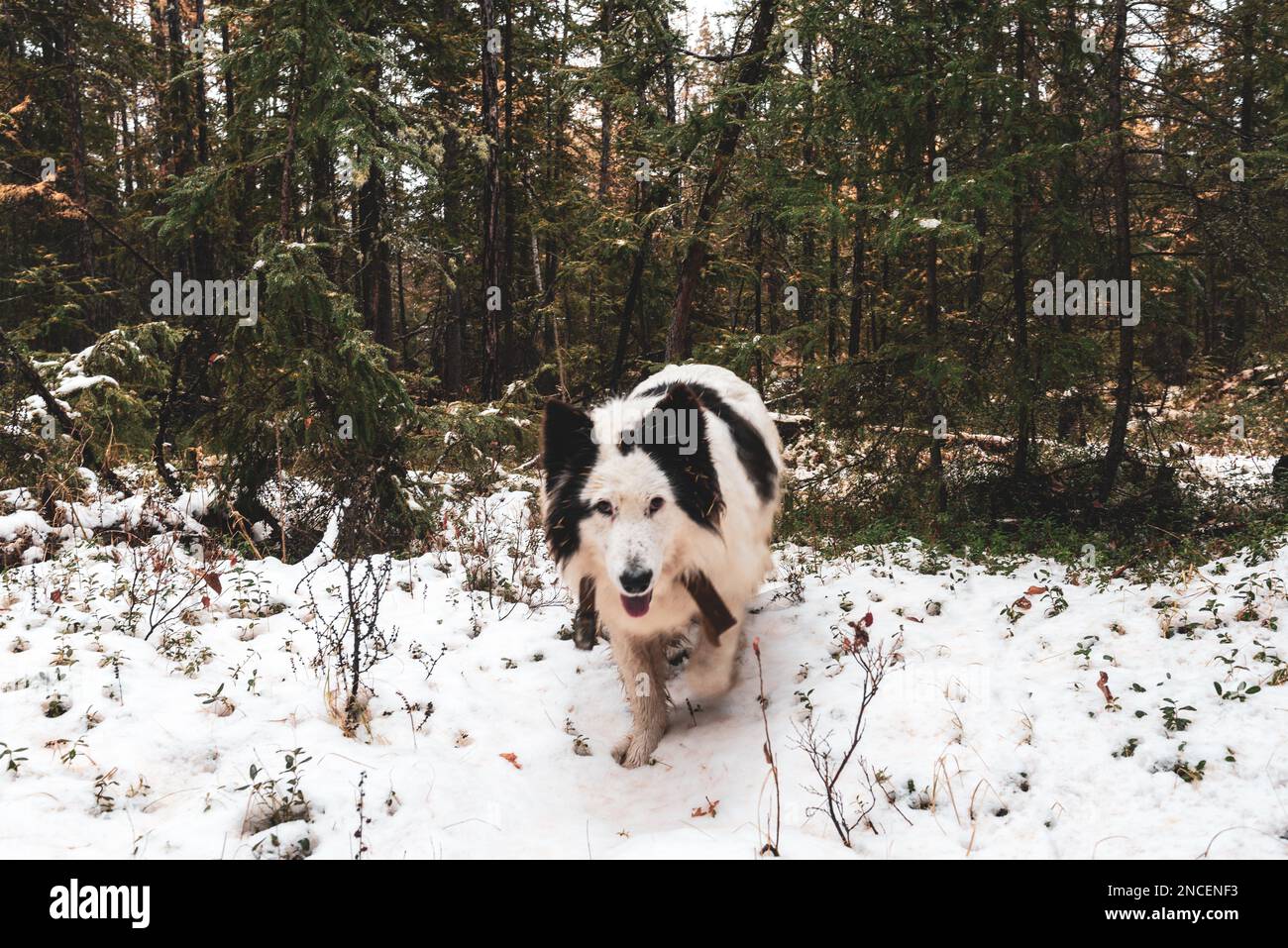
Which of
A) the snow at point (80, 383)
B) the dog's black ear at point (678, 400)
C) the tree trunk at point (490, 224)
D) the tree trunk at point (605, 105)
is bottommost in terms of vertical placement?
the dog's black ear at point (678, 400)

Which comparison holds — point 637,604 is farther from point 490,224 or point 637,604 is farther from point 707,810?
point 490,224

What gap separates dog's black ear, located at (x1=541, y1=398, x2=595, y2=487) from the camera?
4137mm

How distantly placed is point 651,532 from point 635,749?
137cm

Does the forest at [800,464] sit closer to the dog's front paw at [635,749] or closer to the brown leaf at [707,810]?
the brown leaf at [707,810]

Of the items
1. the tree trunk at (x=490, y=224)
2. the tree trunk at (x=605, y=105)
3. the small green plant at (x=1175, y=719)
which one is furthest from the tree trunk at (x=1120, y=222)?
the tree trunk at (x=490, y=224)

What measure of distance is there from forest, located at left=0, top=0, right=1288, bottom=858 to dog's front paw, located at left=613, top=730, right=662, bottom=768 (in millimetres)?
153

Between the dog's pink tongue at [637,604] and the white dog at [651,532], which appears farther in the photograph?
the white dog at [651,532]

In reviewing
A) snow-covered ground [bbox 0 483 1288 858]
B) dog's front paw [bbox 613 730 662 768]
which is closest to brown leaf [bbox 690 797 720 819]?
snow-covered ground [bbox 0 483 1288 858]

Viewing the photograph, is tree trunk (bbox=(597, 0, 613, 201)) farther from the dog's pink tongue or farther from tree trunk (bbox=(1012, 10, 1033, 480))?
the dog's pink tongue

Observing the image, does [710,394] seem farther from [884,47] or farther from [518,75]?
[518,75]

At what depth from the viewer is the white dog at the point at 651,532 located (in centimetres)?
387

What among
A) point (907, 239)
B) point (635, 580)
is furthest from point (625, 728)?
point (907, 239)

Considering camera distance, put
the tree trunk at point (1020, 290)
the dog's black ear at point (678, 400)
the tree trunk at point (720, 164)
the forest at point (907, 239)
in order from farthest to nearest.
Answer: the tree trunk at point (720, 164), the tree trunk at point (1020, 290), the forest at point (907, 239), the dog's black ear at point (678, 400)
